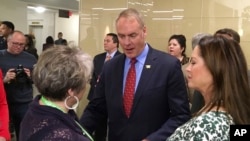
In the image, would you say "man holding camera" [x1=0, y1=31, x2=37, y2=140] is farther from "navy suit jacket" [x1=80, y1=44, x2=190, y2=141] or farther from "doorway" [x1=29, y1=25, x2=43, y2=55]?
"doorway" [x1=29, y1=25, x2=43, y2=55]

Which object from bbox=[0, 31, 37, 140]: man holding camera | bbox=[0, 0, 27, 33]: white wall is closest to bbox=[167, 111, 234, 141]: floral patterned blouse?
bbox=[0, 31, 37, 140]: man holding camera

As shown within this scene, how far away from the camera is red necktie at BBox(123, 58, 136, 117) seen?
2.14 meters

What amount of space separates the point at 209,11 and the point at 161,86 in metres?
→ 3.57

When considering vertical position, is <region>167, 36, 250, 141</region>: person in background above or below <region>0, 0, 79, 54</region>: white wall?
below

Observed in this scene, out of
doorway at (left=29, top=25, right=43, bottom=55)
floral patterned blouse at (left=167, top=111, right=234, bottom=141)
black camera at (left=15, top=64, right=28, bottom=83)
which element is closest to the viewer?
floral patterned blouse at (left=167, top=111, right=234, bottom=141)

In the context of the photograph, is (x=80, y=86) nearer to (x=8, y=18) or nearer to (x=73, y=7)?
(x=8, y=18)

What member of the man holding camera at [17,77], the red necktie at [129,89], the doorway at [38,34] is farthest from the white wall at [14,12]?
the red necktie at [129,89]

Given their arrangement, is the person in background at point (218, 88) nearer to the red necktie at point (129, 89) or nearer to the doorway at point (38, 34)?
the red necktie at point (129, 89)

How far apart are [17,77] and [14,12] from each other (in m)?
8.33

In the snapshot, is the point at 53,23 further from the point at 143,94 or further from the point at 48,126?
the point at 48,126

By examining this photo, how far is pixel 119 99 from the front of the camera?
2162mm

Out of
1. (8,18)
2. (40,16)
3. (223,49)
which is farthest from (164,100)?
(40,16)

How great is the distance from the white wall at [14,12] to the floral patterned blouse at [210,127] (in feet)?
35.4

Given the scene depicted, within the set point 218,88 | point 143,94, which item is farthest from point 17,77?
point 218,88
